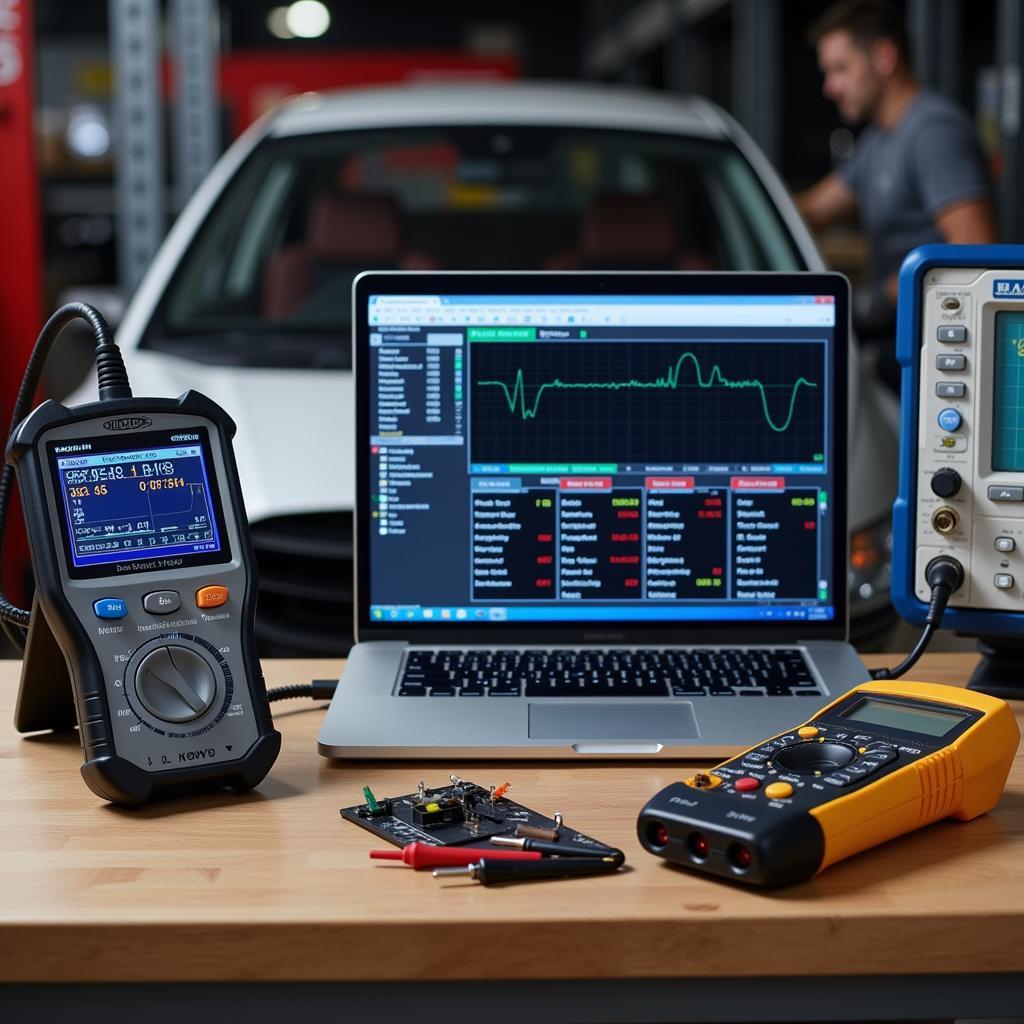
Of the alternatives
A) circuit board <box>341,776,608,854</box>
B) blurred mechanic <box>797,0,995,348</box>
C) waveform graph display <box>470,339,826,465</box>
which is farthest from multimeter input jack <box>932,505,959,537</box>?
blurred mechanic <box>797,0,995,348</box>

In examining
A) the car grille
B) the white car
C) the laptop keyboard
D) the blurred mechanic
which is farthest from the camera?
the blurred mechanic

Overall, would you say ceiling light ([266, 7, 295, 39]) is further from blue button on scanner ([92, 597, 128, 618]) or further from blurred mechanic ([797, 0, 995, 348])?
blue button on scanner ([92, 597, 128, 618])

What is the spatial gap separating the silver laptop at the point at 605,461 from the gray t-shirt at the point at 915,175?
101 inches

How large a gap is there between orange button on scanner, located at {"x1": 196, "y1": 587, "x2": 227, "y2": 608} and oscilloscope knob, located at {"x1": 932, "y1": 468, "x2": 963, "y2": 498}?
639mm

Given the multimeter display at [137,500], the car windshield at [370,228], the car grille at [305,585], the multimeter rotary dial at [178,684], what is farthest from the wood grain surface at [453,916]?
the car windshield at [370,228]

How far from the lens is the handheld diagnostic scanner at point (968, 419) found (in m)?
1.29

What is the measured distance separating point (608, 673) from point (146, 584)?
42 centimetres

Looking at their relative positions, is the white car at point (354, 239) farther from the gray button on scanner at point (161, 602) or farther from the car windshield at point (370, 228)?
the gray button on scanner at point (161, 602)

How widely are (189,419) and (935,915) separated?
674 millimetres

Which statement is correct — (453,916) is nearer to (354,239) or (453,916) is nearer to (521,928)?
(521,928)

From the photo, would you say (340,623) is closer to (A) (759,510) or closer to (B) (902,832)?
(A) (759,510)

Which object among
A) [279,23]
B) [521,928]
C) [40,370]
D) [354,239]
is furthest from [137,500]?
[279,23]

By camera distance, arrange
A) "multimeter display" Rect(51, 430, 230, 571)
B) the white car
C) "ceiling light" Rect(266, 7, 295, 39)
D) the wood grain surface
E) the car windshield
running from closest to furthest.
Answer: the wood grain surface < "multimeter display" Rect(51, 430, 230, 571) < the white car < the car windshield < "ceiling light" Rect(266, 7, 295, 39)

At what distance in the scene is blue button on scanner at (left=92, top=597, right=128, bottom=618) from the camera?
1.09 m
